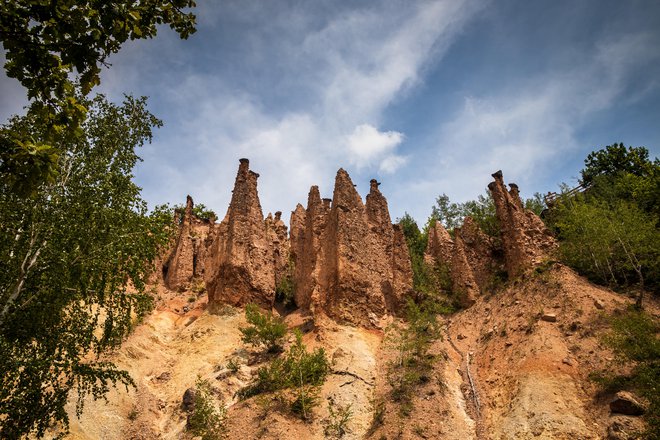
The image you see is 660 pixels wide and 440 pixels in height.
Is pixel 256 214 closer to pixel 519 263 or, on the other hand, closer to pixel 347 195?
pixel 347 195

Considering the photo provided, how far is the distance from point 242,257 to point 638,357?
843 inches

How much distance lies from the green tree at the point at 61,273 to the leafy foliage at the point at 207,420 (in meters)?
4.77

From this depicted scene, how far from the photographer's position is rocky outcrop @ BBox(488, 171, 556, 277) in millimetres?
27375

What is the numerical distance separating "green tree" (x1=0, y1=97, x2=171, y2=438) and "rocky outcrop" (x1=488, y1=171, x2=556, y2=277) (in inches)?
834

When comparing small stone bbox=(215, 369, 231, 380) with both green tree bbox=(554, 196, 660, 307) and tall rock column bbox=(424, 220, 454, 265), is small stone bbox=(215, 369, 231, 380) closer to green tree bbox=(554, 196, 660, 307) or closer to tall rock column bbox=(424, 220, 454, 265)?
tall rock column bbox=(424, 220, 454, 265)

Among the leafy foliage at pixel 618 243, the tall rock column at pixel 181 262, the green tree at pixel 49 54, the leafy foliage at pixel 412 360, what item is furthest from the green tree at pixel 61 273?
the leafy foliage at pixel 618 243

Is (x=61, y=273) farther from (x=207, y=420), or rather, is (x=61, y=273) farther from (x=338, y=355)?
(x=338, y=355)

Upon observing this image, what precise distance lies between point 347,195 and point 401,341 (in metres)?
10.5

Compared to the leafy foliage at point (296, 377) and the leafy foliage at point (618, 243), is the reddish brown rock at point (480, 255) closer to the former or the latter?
the leafy foliage at point (618, 243)

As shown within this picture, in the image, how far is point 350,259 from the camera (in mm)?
26547

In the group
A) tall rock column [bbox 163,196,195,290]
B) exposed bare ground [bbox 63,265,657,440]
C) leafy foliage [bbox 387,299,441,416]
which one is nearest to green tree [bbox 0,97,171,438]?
exposed bare ground [bbox 63,265,657,440]

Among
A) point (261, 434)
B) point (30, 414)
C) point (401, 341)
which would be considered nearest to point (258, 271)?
point (401, 341)

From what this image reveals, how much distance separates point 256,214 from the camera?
3109cm

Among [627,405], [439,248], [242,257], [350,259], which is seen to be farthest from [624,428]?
[242,257]
